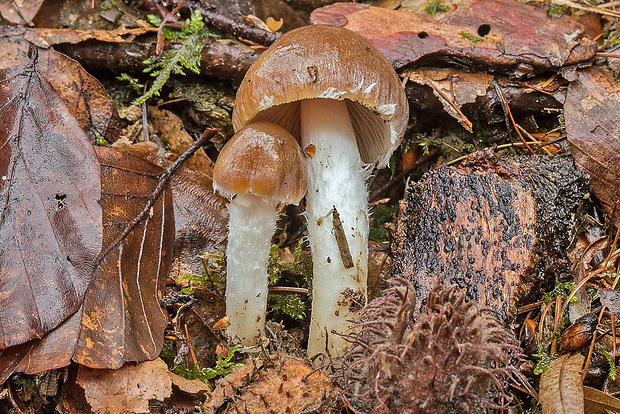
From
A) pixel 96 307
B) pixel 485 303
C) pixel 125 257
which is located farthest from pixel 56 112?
pixel 485 303

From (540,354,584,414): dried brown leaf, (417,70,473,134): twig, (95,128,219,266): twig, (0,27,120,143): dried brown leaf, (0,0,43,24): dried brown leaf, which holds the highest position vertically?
(0,0,43,24): dried brown leaf

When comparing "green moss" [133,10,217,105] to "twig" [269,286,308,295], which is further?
"green moss" [133,10,217,105]

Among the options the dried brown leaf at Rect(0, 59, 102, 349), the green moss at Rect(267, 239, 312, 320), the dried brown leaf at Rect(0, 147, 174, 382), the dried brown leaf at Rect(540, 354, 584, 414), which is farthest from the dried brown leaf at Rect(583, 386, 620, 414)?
the dried brown leaf at Rect(0, 59, 102, 349)

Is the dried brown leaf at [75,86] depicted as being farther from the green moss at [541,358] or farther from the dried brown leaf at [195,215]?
the green moss at [541,358]

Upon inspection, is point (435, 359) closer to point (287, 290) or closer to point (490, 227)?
point (490, 227)

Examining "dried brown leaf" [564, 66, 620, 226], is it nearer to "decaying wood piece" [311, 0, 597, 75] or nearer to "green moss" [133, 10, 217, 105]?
"decaying wood piece" [311, 0, 597, 75]

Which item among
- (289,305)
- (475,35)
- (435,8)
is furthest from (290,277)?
(435,8)
